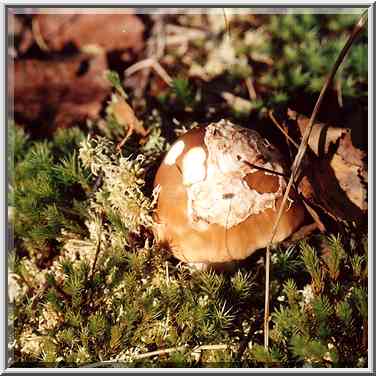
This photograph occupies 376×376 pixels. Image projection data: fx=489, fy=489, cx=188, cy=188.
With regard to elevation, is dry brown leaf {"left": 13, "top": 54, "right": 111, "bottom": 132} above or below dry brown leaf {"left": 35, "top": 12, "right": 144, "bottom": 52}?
below

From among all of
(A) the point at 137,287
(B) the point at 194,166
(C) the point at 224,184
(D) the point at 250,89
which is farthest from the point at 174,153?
(D) the point at 250,89

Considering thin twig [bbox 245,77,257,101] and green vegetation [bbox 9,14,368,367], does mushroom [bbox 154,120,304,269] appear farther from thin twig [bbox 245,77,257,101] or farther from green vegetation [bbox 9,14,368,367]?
thin twig [bbox 245,77,257,101]

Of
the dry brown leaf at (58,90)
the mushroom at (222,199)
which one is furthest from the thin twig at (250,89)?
the mushroom at (222,199)

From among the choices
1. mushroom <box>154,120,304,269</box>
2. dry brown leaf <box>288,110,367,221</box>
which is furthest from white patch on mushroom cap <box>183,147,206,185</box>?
dry brown leaf <box>288,110,367,221</box>

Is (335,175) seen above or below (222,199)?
above

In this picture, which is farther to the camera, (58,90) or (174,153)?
(58,90)

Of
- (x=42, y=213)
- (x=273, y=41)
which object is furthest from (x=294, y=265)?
(x=273, y=41)

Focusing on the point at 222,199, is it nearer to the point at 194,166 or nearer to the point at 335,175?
the point at 194,166
